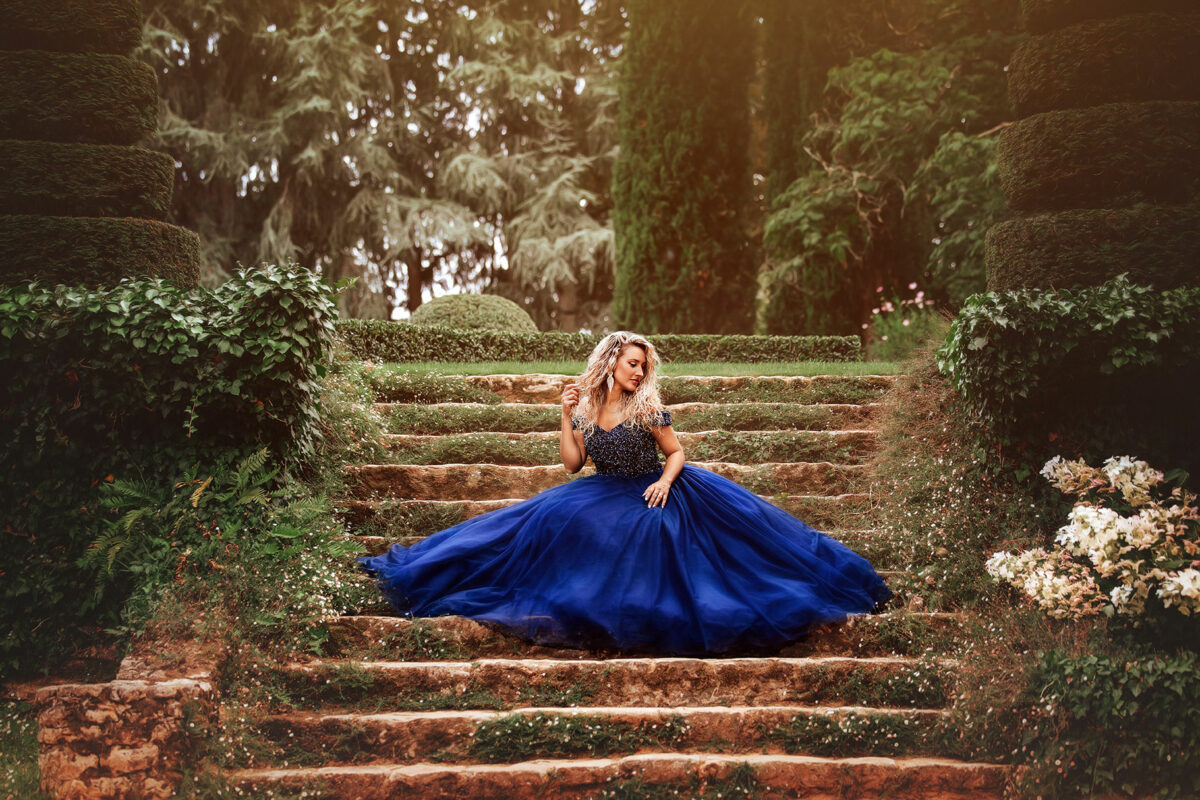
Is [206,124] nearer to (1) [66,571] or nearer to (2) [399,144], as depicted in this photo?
(2) [399,144]

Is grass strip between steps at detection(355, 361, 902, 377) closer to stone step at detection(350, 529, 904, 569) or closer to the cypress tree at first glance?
stone step at detection(350, 529, 904, 569)

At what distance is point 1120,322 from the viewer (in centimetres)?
489

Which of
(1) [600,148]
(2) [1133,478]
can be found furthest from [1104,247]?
(1) [600,148]

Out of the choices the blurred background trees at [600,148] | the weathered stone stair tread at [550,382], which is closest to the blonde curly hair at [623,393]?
the weathered stone stair tread at [550,382]

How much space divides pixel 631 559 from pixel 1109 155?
4034mm

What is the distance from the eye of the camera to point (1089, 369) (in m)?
4.99

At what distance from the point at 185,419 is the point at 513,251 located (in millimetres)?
16356

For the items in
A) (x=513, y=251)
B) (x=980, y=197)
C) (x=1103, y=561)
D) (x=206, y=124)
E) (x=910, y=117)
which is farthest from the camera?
(x=513, y=251)

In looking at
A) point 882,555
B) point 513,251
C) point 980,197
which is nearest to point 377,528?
point 882,555

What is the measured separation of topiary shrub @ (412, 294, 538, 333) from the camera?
12945mm

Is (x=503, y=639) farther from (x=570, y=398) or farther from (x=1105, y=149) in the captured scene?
(x=1105, y=149)

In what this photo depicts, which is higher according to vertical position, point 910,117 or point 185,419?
point 910,117

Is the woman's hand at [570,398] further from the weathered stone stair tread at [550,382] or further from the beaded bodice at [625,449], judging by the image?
the weathered stone stair tread at [550,382]

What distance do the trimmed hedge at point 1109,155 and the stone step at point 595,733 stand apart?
12.5 ft
